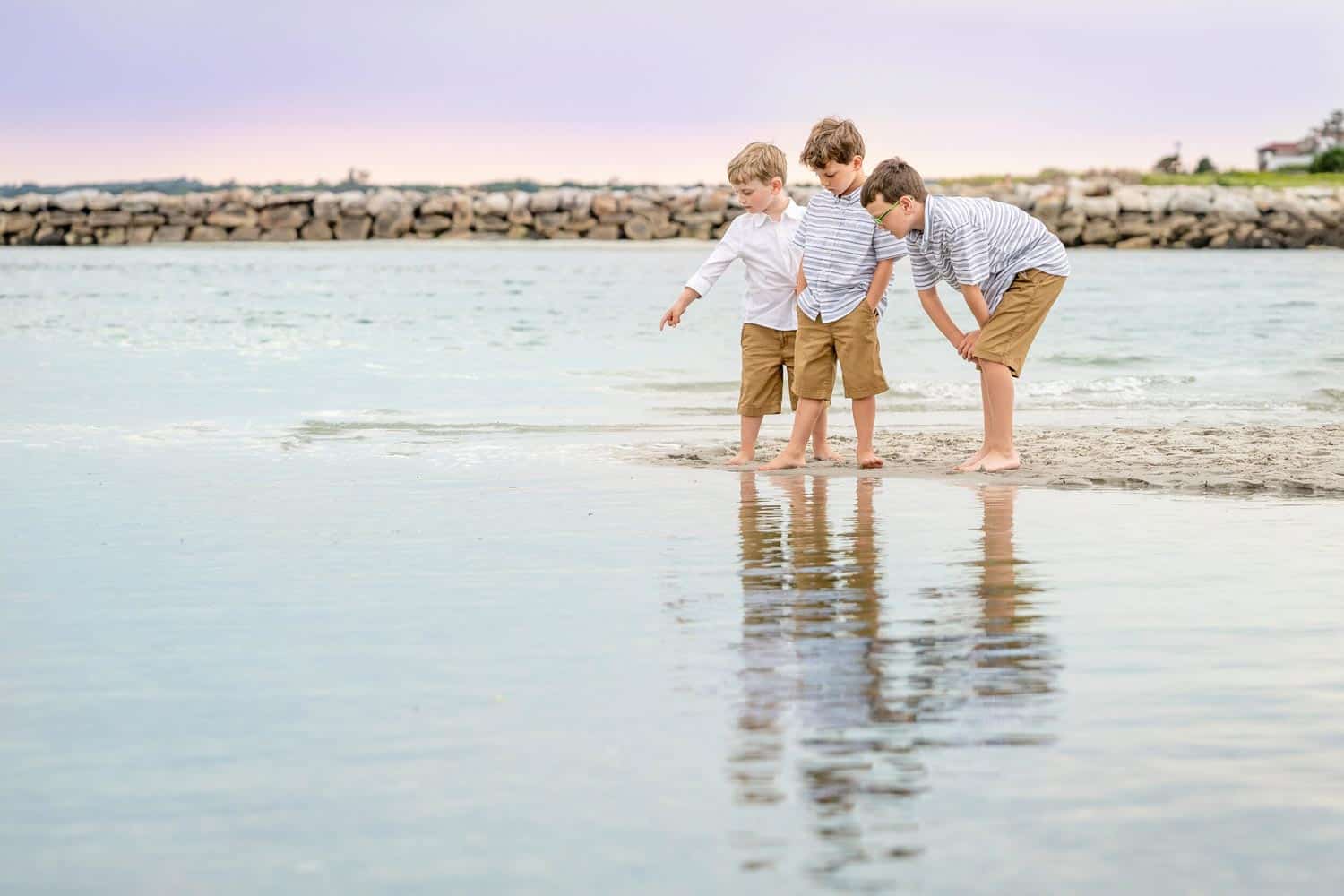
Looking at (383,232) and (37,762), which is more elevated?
(383,232)

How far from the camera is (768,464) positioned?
292 inches

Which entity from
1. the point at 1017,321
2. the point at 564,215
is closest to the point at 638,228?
the point at 564,215

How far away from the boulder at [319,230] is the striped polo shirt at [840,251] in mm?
43621

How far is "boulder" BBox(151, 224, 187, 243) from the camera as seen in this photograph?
50781 millimetres

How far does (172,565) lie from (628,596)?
139 centimetres

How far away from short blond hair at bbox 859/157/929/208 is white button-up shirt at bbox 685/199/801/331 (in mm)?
750

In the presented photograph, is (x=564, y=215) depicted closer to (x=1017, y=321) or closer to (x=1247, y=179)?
(x=1247, y=179)

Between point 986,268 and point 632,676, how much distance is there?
154 inches

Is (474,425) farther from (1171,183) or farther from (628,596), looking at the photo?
(1171,183)

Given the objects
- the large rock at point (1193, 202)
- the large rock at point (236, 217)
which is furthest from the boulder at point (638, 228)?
the large rock at point (1193, 202)

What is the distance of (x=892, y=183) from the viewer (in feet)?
22.3

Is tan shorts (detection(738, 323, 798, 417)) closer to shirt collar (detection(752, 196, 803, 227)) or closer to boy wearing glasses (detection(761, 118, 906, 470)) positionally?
boy wearing glasses (detection(761, 118, 906, 470))

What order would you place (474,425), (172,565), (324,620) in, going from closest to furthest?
(324,620) < (172,565) < (474,425)

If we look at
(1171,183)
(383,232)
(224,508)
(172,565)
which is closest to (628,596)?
(172,565)
